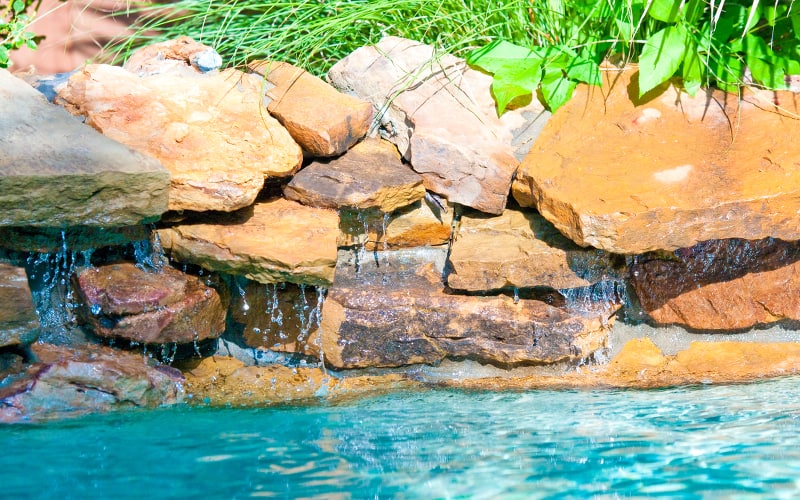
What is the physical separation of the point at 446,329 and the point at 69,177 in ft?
4.70

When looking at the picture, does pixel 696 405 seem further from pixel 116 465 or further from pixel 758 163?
pixel 116 465

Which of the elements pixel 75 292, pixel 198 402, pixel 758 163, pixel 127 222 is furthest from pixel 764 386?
pixel 75 292

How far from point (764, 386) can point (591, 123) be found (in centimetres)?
118

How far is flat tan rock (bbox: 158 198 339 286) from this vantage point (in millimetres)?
2752

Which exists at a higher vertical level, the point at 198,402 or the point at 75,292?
the point at 75,292

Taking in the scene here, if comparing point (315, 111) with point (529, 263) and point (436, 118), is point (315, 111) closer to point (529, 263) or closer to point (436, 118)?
point (436, 118)

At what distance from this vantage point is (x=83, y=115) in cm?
291

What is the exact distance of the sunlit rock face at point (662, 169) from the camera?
108 inches

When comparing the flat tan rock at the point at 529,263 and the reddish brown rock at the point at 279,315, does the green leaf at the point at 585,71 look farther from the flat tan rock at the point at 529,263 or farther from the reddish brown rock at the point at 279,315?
the reddish brown rock at the point at 279,315

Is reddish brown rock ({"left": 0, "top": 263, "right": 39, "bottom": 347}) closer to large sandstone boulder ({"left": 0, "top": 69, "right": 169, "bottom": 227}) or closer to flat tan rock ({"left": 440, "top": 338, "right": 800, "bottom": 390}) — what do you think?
large sandstone boulder ({"left": 0, "top": 69, "right": 169, "bottom": 227})

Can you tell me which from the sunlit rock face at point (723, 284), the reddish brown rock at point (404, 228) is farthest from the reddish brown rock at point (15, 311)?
the sunlit rock face at point (723, 284)

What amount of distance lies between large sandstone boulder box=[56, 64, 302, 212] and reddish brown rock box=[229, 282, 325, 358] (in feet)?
1.44

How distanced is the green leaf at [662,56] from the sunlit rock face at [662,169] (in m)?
0.12

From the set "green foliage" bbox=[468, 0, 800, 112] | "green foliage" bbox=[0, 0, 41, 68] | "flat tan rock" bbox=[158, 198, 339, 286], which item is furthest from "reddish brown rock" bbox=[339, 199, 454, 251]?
"green foliage" bbox=[0, 0, 41, 68]
